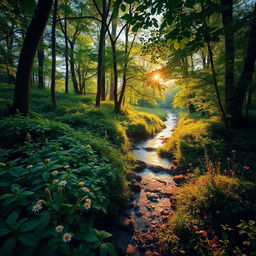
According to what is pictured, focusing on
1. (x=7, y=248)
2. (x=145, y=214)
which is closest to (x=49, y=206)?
(x=7, y=248)

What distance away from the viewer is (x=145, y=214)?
314cm

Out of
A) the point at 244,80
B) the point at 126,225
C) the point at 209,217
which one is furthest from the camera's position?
the point at 244,80

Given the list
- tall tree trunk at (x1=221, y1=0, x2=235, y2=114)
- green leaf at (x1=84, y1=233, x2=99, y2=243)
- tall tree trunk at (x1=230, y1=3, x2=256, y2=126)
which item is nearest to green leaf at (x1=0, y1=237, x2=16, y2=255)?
green leaf at (x1=84, y1=233, x2=99, y2=243)

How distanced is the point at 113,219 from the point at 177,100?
8664 mm

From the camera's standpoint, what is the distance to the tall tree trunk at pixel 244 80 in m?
5.65

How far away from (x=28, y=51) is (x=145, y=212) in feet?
19.7

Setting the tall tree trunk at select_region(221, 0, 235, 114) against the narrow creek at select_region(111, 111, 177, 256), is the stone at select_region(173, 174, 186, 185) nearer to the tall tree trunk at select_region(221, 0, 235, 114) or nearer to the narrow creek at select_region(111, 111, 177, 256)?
the narrow creek at select_region(111, 111, 177, 256)

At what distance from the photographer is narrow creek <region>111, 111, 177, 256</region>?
2.36 metres

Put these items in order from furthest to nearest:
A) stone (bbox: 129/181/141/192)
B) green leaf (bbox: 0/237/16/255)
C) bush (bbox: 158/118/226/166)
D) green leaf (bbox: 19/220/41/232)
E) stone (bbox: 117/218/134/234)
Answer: bush (bbox: 158/118/226/166) → stone (bbox: 129/181/141/192) → stone (bbox: 117/218/134/234) → green leaf (bbox: 19/220/41/232) → green leaf (bbox: 0/237/16/255)

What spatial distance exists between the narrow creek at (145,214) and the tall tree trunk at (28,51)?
4350 millimetres

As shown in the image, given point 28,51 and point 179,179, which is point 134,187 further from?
point 28,51

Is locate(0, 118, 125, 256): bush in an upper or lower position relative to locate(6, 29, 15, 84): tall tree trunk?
lower

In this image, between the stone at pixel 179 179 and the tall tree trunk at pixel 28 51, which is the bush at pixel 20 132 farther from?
the stone at pixel 179 179

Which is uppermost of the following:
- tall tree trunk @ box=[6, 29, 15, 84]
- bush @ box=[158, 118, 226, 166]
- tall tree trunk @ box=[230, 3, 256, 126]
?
tall tree trunk @ box=[6, 29, 15, 84]
